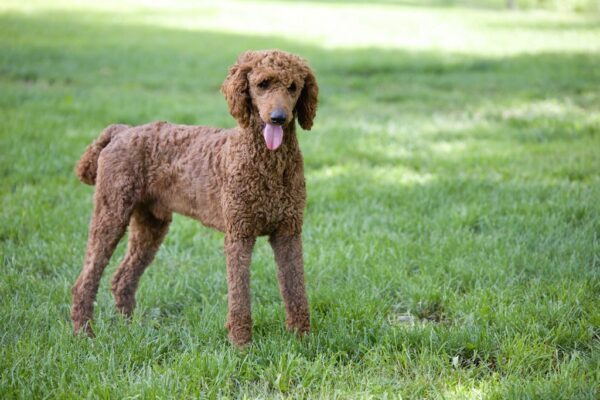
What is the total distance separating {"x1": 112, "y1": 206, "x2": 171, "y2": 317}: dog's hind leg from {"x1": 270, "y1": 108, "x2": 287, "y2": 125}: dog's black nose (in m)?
1.44

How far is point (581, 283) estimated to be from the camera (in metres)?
4.30

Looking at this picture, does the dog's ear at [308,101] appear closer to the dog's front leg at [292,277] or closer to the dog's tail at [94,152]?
the dog's front leg at [292,277]

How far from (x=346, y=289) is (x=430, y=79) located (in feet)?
29.9

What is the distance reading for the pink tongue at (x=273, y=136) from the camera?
3.44 meters

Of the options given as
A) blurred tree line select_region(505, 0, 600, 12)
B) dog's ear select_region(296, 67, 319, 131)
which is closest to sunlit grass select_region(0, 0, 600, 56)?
blurred tree line select_region(505, 0, 600, 12)

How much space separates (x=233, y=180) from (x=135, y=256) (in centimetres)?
119

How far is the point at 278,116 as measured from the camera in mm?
3314

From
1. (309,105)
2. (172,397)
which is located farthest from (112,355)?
(309,105)

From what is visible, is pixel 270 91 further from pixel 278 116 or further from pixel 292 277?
pixel 292 277

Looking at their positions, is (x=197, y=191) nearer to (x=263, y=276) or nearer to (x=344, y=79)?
(x=263, y=276)

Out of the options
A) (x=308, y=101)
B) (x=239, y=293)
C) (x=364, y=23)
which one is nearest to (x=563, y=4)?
(x=364, y=23)

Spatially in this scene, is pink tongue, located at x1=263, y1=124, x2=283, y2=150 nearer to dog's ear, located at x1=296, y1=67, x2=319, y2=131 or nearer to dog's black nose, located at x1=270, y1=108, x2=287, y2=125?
dog's black nose, located at x1=270, y1=108, x2=287, y2=125

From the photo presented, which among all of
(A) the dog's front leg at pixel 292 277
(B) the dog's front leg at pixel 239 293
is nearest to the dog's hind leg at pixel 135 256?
(B) the dog's front leg at pixel 239 293

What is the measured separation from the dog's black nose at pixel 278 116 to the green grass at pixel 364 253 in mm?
1279
